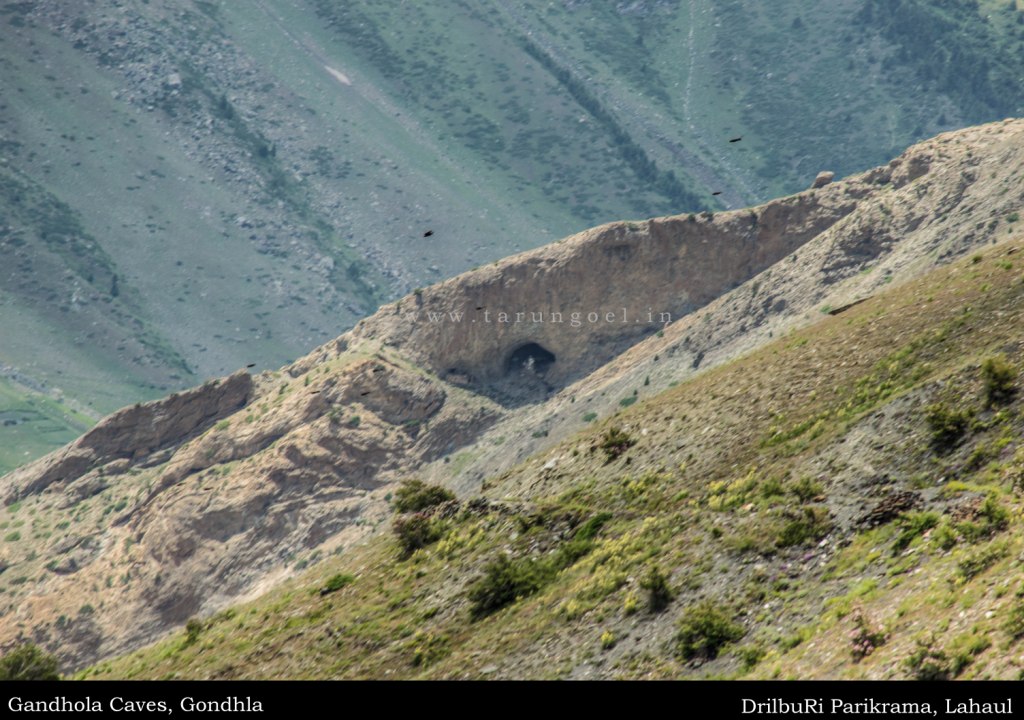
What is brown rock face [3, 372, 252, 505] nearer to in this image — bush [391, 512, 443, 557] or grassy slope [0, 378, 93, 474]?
bush [391, 512, 443, 557]

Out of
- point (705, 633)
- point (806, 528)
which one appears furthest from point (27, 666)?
point (806, 528)

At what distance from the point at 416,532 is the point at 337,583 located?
286 centimetres

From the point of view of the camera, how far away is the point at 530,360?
100 metres

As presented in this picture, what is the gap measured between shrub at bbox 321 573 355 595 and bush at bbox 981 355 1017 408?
64.1 feet

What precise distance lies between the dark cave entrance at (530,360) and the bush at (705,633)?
67.8 m

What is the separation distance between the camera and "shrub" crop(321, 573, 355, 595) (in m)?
43.1

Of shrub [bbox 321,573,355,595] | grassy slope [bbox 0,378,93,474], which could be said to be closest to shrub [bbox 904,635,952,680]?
shrub [bbox 321,573,355,595]

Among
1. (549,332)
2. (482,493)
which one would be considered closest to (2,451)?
(549,332)

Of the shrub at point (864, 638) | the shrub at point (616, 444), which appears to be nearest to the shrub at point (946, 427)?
the shrub at point (864, 638)

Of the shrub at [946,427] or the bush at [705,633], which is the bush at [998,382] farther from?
the bush at [705,633]

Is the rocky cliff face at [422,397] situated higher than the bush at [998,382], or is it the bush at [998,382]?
the bush at [998,382]

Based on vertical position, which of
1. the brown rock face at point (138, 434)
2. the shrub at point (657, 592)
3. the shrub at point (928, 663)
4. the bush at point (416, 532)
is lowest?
the brown rock face at point (138, 434)

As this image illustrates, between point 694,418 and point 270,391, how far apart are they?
59.0 m
